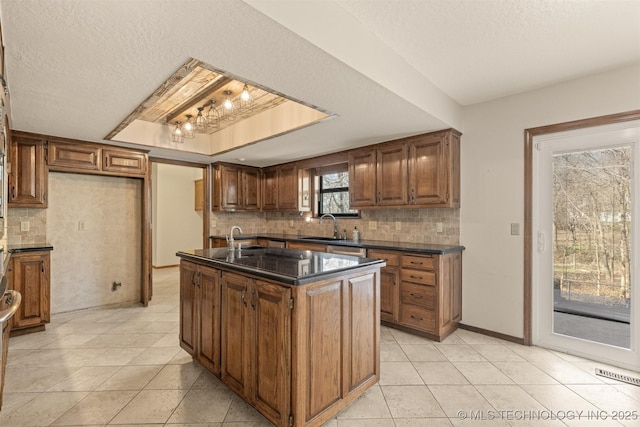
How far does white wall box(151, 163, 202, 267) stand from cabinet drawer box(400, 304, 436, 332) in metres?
5.68

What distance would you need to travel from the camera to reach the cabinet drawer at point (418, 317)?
3.06 m

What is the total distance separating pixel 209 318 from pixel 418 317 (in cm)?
209

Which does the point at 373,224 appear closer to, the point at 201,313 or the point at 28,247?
the point at 201,313

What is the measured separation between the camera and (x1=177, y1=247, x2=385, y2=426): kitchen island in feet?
5.30

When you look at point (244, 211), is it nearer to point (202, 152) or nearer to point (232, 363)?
point (202, 152)

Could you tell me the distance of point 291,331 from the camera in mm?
1604

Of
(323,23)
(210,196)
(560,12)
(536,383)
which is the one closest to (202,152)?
(210,196)

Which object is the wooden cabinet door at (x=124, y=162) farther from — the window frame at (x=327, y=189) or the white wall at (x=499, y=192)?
the white wall at (x=499, y=192)

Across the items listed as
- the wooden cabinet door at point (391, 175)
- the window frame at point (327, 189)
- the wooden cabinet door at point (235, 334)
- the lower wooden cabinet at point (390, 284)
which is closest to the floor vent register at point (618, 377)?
the lower wooden cabinet at point (390, 284)

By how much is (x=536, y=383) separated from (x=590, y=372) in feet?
1.94

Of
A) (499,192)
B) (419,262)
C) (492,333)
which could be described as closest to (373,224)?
(419,262)

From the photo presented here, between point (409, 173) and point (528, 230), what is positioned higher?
point (409, 173)

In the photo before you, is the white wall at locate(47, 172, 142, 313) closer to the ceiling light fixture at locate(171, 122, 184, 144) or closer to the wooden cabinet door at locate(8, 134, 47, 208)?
the wooden cabinet door at locate(8, 134, 47, 208)

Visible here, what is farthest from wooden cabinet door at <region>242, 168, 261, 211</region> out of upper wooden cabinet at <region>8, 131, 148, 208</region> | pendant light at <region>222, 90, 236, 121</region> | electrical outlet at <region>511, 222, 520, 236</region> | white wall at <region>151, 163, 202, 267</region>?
electrical outlet at <region>511, 222, 520, 236</region>
